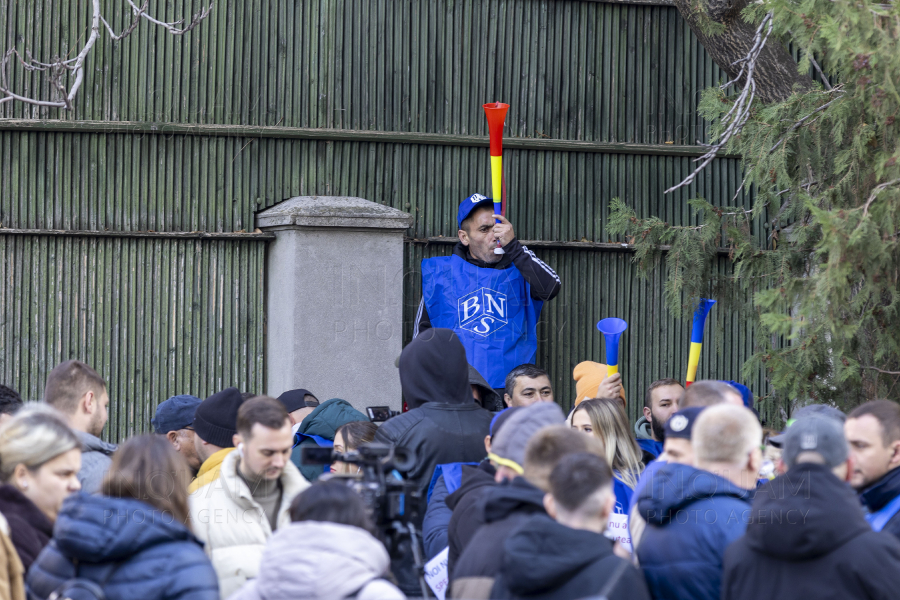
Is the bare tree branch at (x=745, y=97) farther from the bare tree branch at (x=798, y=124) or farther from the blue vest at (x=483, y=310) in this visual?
the blue vest at (x=483, y=310)

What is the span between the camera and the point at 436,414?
4.75 meters

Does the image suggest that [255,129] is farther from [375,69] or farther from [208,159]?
[375,69]

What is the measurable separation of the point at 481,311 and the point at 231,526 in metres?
3.74

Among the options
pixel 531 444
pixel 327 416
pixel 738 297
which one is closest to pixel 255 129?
pixel 327 416

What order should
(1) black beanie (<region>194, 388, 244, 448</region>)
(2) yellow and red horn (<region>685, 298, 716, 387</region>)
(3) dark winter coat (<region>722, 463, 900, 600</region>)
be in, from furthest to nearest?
(2) yellow and red horn (<region>685, 298, 716, 387</region>) → (1) black beanie (<region>194, 388, 244, 448</region>) → (3) dark winter coat (<region>722, 463, 900, 600</region>)

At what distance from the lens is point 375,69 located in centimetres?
757

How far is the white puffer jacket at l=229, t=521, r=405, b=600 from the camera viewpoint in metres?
2.71

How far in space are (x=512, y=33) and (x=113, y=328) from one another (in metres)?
3.78

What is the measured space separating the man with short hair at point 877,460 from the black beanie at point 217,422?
2.76 meters

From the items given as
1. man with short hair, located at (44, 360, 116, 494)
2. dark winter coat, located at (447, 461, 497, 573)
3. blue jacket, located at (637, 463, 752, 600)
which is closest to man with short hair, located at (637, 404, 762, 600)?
blue jacket, located at (637, 463, 752, 600)

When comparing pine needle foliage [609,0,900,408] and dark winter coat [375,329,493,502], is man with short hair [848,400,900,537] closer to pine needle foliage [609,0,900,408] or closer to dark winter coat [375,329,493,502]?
pine needle foliage [609,0,900,408]

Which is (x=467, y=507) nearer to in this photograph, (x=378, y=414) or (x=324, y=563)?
(x=324, y=563)

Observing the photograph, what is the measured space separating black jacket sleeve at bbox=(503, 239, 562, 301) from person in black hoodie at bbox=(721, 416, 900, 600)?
4.10 meters

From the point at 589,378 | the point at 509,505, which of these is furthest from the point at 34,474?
the point at 589,378
